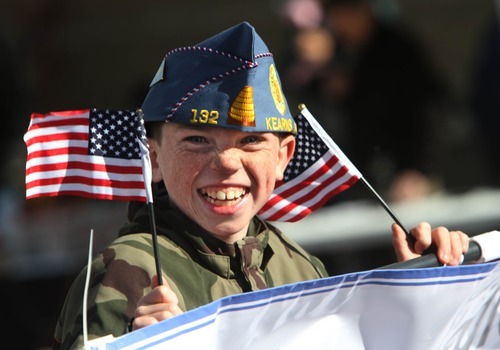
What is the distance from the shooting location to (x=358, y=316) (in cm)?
274

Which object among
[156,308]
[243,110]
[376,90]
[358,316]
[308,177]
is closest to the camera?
[156,308]

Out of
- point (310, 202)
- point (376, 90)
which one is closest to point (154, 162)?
point (310, 202)

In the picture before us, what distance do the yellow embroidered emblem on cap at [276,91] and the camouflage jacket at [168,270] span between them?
0.37m

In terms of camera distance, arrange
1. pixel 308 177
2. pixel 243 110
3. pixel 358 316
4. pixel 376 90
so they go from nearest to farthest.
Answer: pixel 358 316 < pixel 243 110 < pixel 308 177 < pixel 376 90

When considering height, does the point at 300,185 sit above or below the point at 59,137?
below

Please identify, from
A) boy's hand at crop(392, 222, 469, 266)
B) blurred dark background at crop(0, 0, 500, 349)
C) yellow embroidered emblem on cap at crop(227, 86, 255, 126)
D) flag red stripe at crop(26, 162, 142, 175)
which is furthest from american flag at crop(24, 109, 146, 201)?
blurred dark background at crop(0, 0, 500, 349)

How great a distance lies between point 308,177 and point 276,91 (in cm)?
70

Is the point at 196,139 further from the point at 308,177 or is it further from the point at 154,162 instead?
the point at 308,177

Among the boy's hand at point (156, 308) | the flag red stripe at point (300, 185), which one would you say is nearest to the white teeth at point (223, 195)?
the boy's hand at point (156, 308)

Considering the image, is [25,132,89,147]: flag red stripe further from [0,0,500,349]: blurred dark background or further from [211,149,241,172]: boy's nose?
[0,0,500,349]: blurred dark background

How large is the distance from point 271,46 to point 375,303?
21.1 feet

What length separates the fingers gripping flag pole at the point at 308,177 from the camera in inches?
139

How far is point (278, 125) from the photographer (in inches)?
115

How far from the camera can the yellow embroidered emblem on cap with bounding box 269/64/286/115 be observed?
294cm
